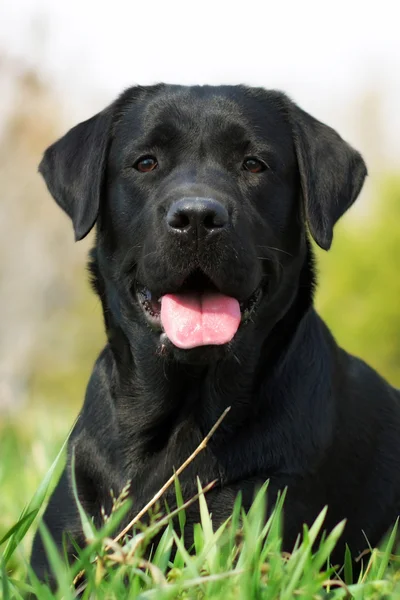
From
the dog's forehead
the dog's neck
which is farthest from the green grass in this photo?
the dog's forehead

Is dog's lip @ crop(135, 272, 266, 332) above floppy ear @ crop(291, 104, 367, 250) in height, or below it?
below

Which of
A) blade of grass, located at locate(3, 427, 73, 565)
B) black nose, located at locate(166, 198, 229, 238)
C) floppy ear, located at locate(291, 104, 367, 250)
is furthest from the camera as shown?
floppy ear, located at locate(291, 104, 367, 250)

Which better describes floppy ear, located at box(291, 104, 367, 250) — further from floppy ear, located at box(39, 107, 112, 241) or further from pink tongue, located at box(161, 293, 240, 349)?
floppy ear, located at box(39, 107, 112, 241)

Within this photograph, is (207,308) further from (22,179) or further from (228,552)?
(22,179)

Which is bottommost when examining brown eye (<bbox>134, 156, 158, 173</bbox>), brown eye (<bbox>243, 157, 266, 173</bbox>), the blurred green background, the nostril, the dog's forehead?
the blurred green background

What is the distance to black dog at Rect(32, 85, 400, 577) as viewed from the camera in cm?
315

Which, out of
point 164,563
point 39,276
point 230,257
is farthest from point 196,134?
point 39,276

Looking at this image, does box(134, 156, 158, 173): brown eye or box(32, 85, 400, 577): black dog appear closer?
box(32, 85, 400, 577): black dog

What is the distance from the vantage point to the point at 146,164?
3488 millimetres

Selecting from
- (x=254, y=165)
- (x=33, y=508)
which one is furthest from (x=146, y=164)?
(x=33, y=508)

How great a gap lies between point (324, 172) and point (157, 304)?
2.84 ft

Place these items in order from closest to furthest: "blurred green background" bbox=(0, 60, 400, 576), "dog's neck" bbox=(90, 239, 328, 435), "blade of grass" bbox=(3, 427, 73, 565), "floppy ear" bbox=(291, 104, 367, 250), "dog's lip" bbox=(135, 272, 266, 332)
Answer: "blade of grass" bbox=(3, 427, 73, 565) → "dog's lip" bbox=(135, 272, 266, 332) → "dog's neck" bbox=(90, 239, 328, 435) → "floppy ear" bbox=(291, 104, 367, 250) → "blurred green background" bbox=(0, 60, 400, 576)

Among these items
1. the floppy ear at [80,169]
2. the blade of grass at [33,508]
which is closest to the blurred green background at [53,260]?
the floppy ear at [80,169]

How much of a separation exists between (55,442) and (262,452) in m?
2.89
